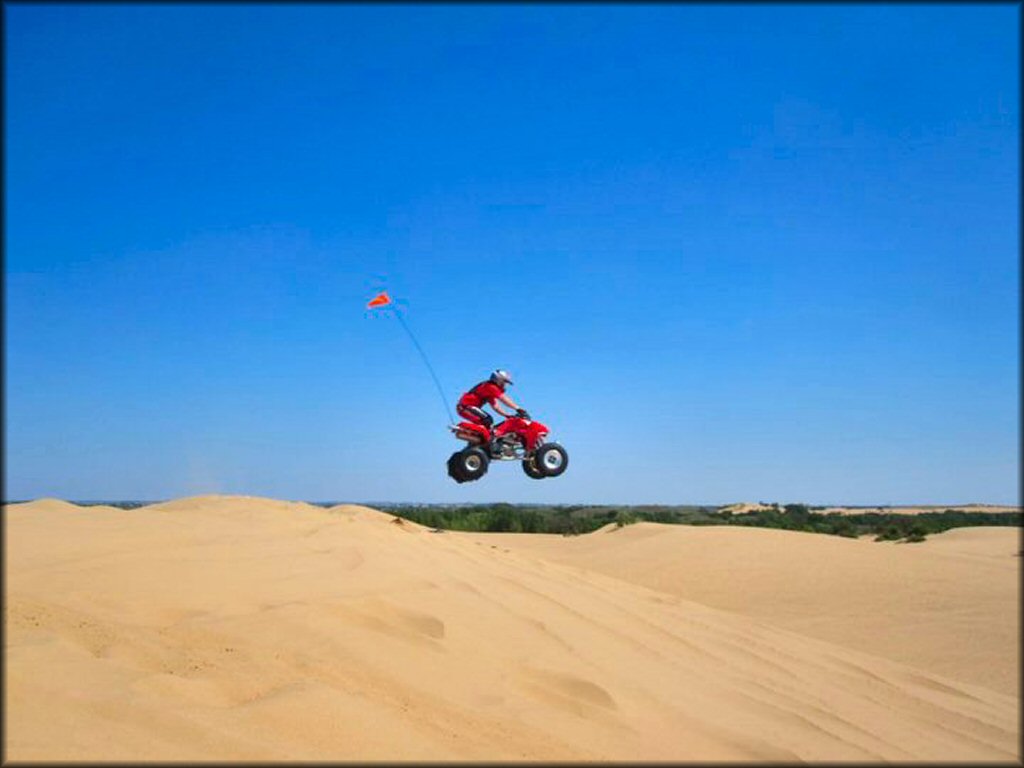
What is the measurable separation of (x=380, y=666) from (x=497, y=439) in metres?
4.34

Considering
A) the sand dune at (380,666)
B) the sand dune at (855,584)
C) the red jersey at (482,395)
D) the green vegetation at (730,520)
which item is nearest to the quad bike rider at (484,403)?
the red jersey at (482,395)

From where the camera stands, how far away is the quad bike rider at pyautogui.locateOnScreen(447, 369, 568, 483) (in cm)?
425

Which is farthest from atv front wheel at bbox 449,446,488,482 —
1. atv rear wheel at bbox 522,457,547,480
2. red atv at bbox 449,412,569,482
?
atv rear wheel at bbox 522,457,547,480

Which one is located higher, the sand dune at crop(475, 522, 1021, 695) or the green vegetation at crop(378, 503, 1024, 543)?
the green vegetation at crop(378, 503, 1024, 543)

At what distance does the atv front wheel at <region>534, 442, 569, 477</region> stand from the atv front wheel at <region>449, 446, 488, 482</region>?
291 mm

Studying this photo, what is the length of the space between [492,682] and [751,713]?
3.02 metres

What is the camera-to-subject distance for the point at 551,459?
171 inches

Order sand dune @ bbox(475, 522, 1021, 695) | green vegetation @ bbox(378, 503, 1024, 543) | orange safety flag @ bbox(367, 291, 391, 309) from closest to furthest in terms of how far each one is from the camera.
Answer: orange safety flag @ bbox(367, 291, 391, 309), sand dune @ bbox(475, 522, 1021, 695), green vegetation @ bbox(378, 503, 1024, 543)

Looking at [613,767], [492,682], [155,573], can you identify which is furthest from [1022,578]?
[155,573]

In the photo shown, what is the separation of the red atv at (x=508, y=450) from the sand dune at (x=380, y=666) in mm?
2535

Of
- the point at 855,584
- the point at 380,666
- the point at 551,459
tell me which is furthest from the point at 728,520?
the point at 551,459

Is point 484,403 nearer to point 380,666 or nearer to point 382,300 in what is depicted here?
point 382,300

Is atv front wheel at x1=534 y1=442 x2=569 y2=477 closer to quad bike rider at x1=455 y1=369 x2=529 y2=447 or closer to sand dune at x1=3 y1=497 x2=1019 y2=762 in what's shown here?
quad bike rider at x1=455 y1=369 x2=529 y2=447

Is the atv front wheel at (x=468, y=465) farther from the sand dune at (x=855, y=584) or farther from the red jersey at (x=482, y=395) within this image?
the sand dune at (x=855, y=584)
